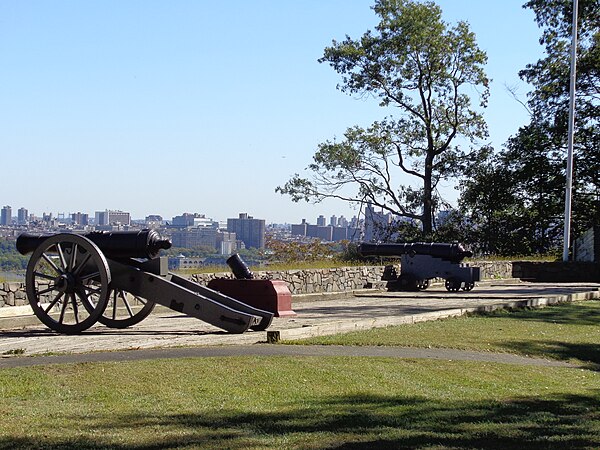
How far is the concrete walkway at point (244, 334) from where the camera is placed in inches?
444

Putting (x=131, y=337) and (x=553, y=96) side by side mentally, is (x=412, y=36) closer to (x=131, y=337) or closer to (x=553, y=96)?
(x=553, y=96)

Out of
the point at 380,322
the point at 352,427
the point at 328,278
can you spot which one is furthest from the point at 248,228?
the point at 352,427

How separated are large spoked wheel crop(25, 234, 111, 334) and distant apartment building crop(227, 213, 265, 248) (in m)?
41.2

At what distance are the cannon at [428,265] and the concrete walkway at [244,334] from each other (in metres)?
2.58

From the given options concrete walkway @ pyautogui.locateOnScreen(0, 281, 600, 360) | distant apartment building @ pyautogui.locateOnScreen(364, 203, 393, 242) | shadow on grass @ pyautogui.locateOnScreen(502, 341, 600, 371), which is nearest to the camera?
concrete walkway @ pyautogui.locateOnScreen(0, 281, 600, 360)

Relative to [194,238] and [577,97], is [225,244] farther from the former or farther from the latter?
[577,97]

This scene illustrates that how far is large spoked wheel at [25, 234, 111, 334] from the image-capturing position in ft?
41.9

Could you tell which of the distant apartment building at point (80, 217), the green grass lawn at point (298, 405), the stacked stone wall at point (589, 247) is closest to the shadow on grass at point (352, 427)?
the green grass lawn at point (298, 405)

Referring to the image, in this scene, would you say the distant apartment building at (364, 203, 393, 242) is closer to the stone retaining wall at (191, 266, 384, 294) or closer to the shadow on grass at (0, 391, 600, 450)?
the stone retaining wall at (191, 266, 384, 294)

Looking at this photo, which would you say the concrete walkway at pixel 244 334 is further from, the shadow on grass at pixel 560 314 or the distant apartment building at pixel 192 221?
the distant apartment building at pixel 192 221

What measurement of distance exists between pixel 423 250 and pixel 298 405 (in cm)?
1829

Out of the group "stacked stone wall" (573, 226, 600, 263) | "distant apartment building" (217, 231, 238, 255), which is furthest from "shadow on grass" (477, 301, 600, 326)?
"distant apartment building" (217, 231, 238, 255)

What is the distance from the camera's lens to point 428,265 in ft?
84.6

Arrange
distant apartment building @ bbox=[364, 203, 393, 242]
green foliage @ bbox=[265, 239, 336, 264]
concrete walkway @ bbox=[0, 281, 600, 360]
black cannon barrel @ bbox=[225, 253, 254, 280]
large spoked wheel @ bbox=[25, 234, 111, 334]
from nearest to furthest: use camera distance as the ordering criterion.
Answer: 1. concrete walkway @ bbox=[0, 281, 600, 360]
2. large spoked wheel @ bbox=[25, 234, 111, 334]
3. black cannon barrel @ bbox=[225, 253, 254, 280]
4. green foliage @ bbox=[265, 239, 336, 264]
5. distant apartment building @ bbox=[364, 203, 393, 242]
